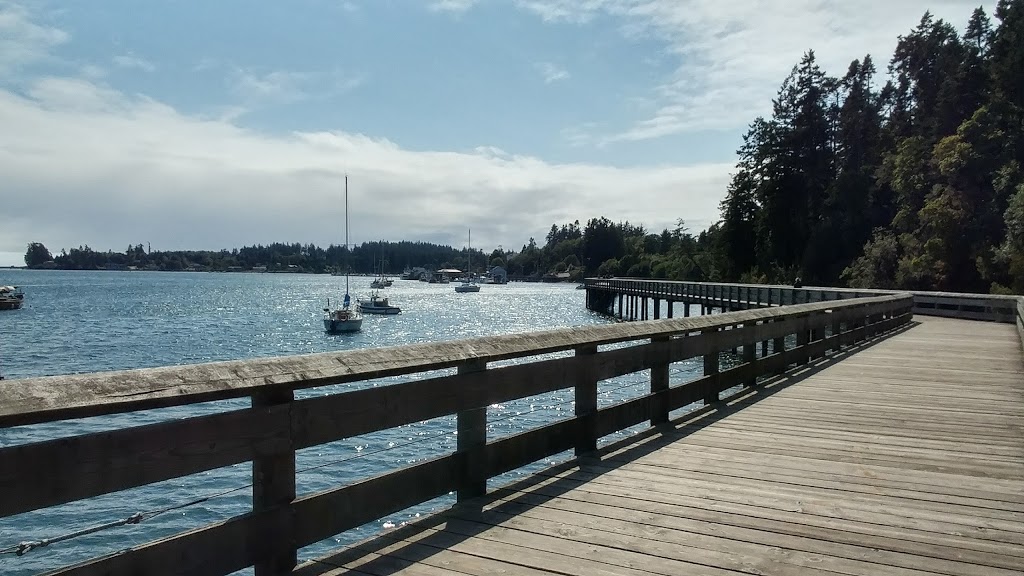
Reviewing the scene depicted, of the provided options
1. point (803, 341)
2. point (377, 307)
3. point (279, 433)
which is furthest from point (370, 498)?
point (377, 307)

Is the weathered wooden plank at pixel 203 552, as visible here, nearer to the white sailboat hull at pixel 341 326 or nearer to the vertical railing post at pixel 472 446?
the vertical railing post at pixel 472 446

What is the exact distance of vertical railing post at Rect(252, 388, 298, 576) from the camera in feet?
10.8

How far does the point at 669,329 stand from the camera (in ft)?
22.2

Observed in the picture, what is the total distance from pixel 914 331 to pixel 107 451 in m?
21.8

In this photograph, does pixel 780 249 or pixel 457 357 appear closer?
pixel 457 357

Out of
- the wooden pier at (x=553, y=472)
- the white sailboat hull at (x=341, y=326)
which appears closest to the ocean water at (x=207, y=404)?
the wooden pier at (x=553, y=472)

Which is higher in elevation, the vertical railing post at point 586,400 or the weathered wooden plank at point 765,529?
the vertical railing post at point 586,400

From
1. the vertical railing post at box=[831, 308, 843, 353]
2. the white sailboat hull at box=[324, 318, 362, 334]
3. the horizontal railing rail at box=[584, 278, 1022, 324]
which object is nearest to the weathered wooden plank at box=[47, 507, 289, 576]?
the vertical railing post at box=[831, 308, 843, 353]

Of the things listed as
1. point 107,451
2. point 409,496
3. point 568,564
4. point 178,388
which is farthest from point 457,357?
point 107,451

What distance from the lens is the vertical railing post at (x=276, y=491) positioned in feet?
10.8

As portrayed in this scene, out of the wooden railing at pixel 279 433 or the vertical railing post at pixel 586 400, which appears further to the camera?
the vertical railing post at pixel 586 400

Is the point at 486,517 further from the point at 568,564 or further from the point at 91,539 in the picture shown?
the point at 91,539

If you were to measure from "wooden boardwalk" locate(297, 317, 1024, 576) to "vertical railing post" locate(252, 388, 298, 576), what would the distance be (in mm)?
206

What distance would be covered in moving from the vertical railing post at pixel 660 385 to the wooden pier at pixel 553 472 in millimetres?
23
